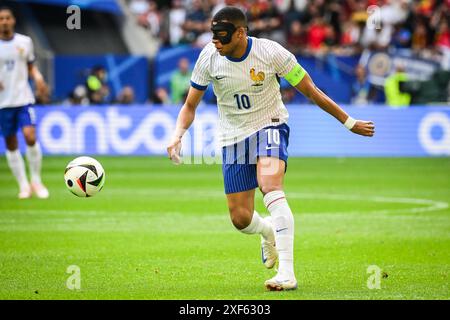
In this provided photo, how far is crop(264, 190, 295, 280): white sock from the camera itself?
867 centimetres

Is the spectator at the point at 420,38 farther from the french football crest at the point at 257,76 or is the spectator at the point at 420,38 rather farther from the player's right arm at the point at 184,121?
the french football crest at the point at 257,76

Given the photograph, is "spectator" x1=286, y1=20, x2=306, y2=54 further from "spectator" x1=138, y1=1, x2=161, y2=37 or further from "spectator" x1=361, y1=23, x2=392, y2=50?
"spectator" x1=138, y1=1, x2=161, y2=37

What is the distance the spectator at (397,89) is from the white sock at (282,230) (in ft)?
64.9

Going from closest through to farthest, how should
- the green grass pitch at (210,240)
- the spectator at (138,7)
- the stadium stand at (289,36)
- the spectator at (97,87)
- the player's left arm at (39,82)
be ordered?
1. the green grass pitch at (210,240)
2. the player's left arm at (39,82)
3. the spectator at (97,87)
4. the stadium stand at (289,36)
5. the spectator at (138,7)

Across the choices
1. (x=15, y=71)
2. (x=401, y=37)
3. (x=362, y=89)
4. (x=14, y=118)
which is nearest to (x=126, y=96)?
(x=362, y=89)

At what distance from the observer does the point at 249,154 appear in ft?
30.4

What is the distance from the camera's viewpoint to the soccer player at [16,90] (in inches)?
640

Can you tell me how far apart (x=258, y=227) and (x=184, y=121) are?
1244 mm

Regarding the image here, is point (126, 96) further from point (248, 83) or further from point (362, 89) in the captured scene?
point (248, 83)

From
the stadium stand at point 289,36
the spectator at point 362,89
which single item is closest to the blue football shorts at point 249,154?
the stadium stand at point 289,36

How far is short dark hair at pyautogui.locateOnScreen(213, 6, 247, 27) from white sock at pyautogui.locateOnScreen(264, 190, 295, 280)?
1.55 m

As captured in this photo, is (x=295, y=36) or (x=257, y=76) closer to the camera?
(x=257, y=76)

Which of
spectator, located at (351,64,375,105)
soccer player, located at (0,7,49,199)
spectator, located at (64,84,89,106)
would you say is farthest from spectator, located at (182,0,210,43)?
soccer player, located at (0,7,49,199)
